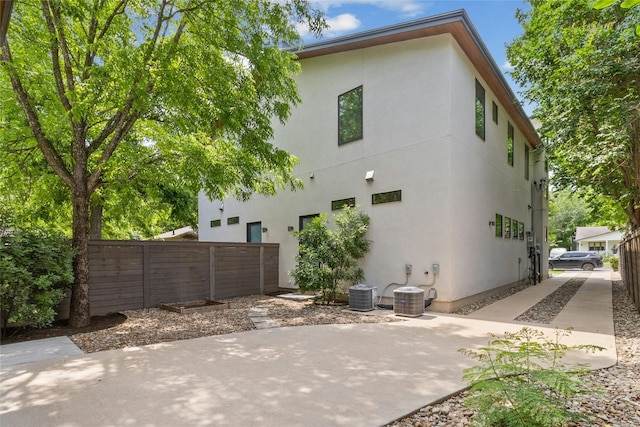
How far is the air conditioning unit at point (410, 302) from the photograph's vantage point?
7570mm

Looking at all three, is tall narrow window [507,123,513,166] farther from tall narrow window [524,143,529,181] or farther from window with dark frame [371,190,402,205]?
window with dark frame [371,190,402,205]

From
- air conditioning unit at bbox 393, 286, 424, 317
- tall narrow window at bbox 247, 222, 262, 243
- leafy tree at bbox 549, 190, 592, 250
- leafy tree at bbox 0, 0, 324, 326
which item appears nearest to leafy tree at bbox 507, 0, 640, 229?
air conditioning unit at bbox 393, 286, 424, 317

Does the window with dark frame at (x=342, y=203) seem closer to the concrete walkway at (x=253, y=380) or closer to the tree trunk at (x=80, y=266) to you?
the concrete walkway at (x=253, y=380)

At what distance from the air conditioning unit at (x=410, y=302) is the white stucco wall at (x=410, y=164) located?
0.69 meters

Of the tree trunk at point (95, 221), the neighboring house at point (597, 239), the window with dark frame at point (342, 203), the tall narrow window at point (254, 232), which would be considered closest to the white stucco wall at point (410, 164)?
the window with dark frame at point (342, 203)

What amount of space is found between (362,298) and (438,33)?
6148 mm

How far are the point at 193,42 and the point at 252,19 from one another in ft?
3.66

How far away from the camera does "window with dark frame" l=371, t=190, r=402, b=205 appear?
8828 mm

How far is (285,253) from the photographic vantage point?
37.8 feet

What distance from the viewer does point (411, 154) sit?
28.5 feet

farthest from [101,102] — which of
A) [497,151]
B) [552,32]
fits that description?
[497,151]

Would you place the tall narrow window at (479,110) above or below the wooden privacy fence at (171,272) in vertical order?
above

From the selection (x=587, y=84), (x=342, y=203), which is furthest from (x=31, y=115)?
(x=587, y=84)

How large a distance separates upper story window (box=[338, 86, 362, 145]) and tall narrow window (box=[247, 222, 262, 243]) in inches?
174
